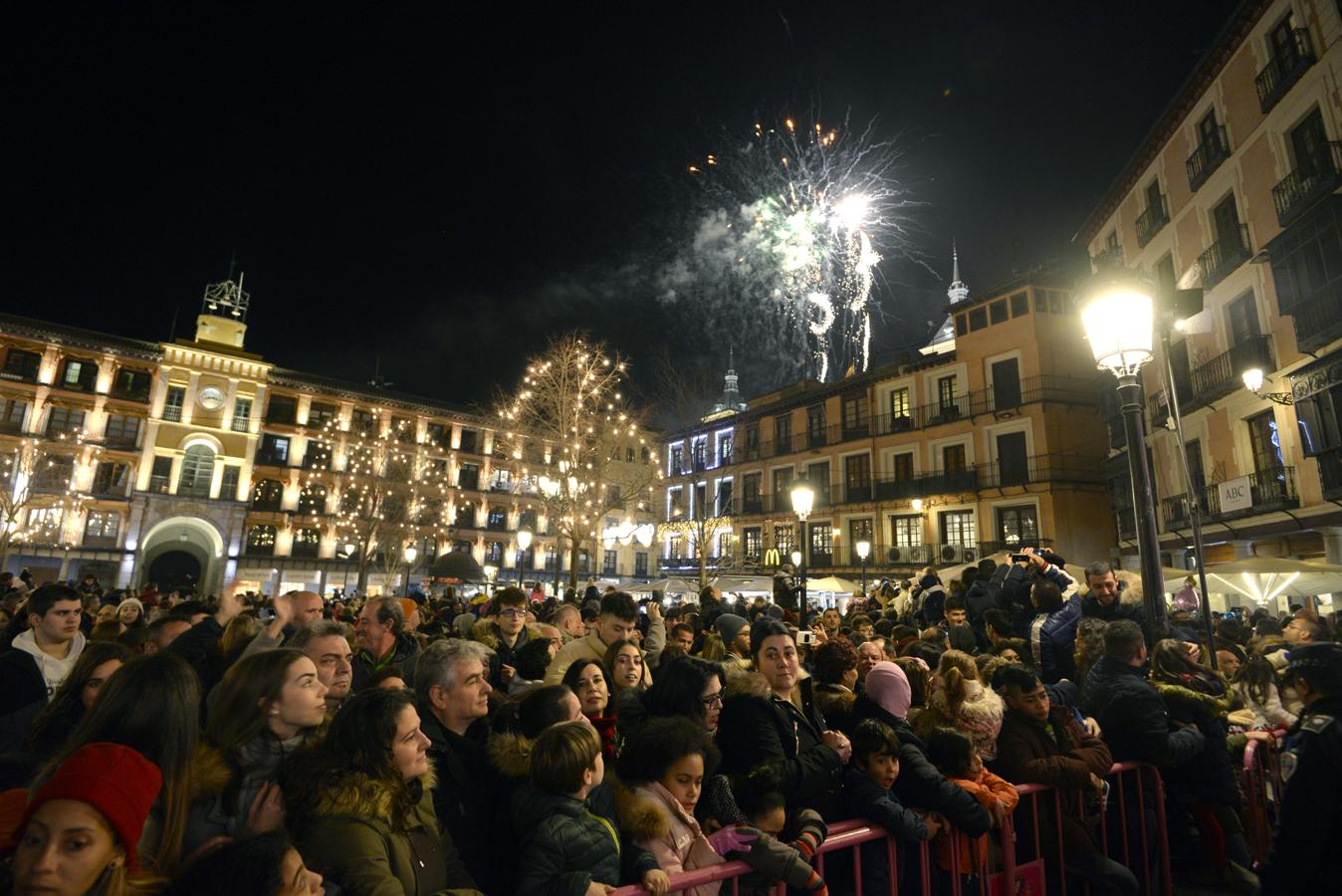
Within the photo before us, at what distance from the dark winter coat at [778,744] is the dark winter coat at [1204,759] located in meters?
2.65

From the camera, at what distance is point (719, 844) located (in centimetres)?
306

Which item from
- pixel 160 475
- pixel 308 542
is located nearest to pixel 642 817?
pixel 308 542

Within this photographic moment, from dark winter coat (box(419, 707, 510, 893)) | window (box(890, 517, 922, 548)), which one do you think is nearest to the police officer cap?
dark winter coat (box(419, 707, 510, 893))

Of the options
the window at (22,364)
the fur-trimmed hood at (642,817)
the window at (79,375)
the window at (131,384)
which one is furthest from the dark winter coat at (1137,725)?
the window at (22,364)

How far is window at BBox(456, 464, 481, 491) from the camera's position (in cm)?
5084

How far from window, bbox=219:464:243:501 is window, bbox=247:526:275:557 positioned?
2429 mm

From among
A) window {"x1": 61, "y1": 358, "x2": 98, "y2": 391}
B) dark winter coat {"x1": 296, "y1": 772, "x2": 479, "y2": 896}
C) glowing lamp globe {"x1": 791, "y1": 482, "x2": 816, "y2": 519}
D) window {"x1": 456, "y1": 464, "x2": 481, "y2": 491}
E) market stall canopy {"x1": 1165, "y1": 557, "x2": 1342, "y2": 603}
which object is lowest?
dark winter coat {"x1": 296, "y1": 772, "x2": 479, "y2": 896}

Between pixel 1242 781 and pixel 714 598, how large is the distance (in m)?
6.92

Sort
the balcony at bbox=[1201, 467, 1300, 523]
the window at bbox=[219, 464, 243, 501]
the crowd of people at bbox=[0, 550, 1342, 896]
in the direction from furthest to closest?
the window at bbox=[219, 464, 243, 501] → the balcony at bbox=[1201, 467, 1300, 523] → the crowd of people at bbox=[0, 550, 1342, 896]

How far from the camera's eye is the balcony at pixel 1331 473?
14023 millimetres

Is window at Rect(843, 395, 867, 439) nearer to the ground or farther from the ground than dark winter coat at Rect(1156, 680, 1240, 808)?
farther from the ground

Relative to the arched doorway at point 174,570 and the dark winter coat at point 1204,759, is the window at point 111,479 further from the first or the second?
the dark winter coat at point 1204,759

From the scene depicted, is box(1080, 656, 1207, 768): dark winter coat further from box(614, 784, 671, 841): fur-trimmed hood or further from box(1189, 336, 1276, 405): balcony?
box(1189, 336, 1276, 405): balcony

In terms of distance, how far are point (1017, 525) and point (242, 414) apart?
44830 mm
